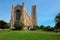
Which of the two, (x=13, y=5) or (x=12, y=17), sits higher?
(x=13, y=5)

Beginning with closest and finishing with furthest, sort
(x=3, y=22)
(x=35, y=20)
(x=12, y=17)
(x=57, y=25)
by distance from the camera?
(x=57, y=25) → (x=3, y=22) → (x=12, y=17) → (x=35, y=20)

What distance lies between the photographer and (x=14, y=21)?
121 m

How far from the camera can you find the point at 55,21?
38469 mm

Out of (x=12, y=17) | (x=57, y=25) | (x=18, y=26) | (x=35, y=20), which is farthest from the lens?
(x=35, y=20)

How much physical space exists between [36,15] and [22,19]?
45.3m

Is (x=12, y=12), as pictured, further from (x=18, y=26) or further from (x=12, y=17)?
(x=18, y=26)

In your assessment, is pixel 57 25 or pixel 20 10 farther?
pixel 20 10

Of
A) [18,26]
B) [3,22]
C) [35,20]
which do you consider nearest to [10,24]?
[3,22]

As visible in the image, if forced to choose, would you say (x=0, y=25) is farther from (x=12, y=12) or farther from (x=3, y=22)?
(x=12, y=12)

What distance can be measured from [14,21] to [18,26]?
66.8ft

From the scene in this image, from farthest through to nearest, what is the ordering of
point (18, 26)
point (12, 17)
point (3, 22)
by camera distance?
point (12, 17)
point (3, 22)
point (18, 26)

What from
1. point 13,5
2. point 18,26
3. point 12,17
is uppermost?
point 13,5

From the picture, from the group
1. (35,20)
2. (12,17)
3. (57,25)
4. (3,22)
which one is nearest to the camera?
(57,25)

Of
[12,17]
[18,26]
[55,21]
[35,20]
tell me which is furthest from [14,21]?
[55,21]
